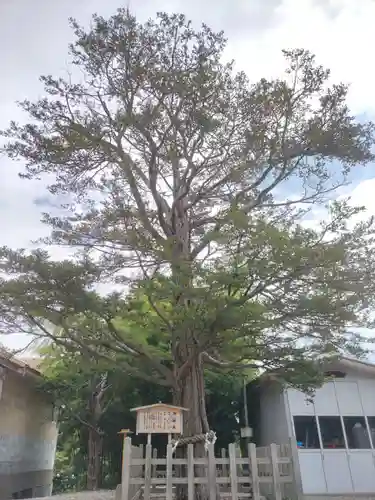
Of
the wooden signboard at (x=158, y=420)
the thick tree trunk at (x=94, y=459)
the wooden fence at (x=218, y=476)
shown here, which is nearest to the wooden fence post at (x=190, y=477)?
the wooden fence at (x=218, y=476)

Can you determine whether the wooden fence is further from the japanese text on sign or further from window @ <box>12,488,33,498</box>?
window @ <box>12,488,33,498</box>

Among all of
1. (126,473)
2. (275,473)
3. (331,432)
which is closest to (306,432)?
(331,432)

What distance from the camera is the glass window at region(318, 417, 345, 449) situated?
388 inches

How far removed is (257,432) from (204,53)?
1013 centimetres

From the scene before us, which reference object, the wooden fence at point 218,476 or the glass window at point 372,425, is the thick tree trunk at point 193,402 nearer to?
the wooden fence at point 218,476

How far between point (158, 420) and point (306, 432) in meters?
5.63

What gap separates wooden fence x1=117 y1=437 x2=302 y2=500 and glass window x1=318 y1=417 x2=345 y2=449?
5.04 metres

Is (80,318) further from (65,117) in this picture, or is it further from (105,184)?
(65,117)

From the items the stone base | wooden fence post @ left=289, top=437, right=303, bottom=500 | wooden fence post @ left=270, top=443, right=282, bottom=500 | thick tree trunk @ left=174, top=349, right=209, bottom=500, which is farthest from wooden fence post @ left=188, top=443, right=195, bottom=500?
the stone base

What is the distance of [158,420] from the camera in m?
5.80

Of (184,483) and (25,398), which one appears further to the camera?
(25,398)

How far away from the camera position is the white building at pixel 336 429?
31.0ft

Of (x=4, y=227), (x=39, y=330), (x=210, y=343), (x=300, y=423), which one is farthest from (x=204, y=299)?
(x=300, y=423)

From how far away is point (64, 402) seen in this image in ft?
37.8
